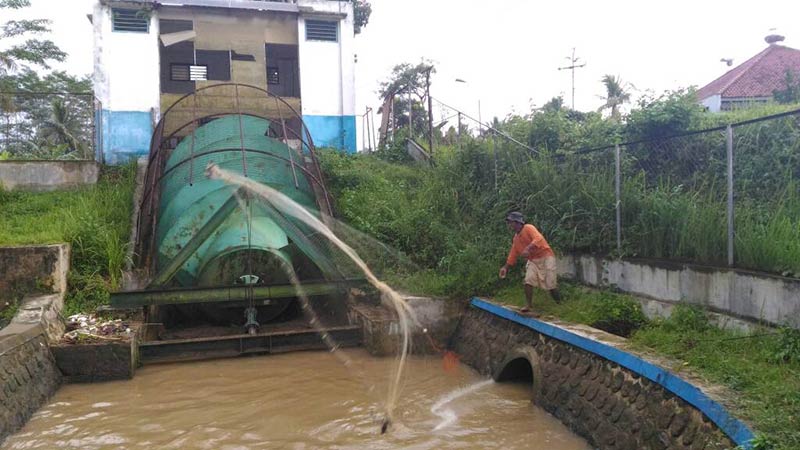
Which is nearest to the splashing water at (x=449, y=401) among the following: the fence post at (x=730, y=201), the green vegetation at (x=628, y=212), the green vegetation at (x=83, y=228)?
the green vegetation at (x=628, y=212)

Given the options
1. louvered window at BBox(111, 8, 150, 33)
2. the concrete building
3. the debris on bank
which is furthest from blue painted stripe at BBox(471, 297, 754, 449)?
louvered window at BBox(111, 8, 150, 33)

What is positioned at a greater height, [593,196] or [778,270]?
[593,196]

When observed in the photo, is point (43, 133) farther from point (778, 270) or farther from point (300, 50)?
point (778, 270)

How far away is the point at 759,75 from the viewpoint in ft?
84.9

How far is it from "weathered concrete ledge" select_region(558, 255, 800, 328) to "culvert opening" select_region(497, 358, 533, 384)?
1547 millimetres

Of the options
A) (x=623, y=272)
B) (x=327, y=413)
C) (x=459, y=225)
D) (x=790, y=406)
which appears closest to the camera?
(x=790, y=406)

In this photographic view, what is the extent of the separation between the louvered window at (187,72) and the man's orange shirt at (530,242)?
17.5m

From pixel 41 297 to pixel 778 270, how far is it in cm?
916

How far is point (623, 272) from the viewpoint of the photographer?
743 cm

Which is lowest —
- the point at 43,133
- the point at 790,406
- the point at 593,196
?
the point at 790,406

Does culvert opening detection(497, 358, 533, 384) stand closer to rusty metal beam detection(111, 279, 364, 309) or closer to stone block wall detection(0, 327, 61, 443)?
rusty metal beam detection(111, 279, 364, 309)

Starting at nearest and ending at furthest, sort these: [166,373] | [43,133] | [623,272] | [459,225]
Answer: [623,272]
[166,373]
[459,225]
[43,133]

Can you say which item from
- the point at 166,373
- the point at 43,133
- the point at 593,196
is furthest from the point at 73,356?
the point at 43,133

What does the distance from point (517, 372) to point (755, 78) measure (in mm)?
24625
